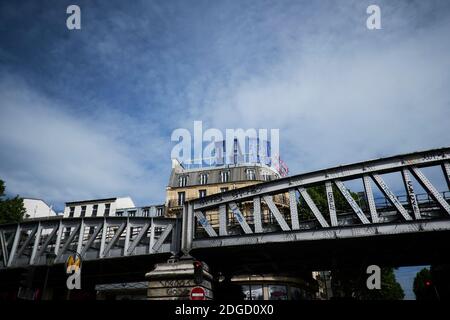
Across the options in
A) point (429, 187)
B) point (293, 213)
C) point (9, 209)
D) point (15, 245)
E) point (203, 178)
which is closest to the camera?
point (429, 187)

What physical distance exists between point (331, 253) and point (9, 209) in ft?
123

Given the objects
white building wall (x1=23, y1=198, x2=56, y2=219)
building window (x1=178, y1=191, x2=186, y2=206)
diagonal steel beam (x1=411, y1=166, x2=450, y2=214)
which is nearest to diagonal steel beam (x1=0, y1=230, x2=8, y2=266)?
building window (x1=178, y1=191, x2=186, y2=206)

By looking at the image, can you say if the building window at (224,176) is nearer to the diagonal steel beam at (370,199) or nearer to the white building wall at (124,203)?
the white building wall at (124,203)

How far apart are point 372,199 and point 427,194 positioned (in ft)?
7.61

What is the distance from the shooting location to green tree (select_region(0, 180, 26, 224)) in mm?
34438

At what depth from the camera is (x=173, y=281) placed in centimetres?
1427

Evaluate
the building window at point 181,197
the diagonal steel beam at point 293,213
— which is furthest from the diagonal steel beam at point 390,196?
the building window at point 181,197

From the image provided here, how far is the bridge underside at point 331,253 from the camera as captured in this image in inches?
537

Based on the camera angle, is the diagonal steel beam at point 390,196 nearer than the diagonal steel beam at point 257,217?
Yes

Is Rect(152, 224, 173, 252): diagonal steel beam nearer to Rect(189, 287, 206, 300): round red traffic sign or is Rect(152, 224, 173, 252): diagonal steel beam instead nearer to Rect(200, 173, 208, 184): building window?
Rect(189, 287, 206, 300): round red traffic sign

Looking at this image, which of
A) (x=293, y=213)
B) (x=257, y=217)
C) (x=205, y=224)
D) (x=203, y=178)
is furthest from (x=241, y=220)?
(x=203, y=178)

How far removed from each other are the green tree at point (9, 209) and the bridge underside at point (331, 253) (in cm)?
3026

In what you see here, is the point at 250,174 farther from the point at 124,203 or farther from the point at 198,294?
the point at 198,294

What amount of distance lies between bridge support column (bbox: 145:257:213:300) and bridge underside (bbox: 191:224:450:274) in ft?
4.58
